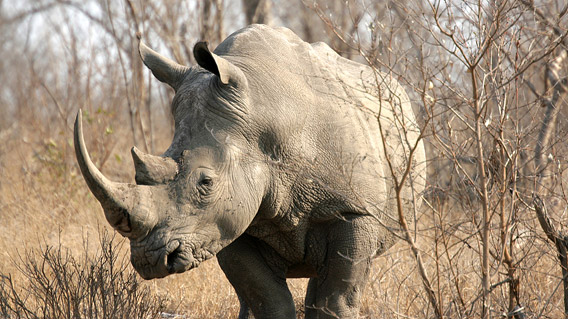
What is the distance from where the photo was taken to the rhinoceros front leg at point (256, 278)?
168 inches

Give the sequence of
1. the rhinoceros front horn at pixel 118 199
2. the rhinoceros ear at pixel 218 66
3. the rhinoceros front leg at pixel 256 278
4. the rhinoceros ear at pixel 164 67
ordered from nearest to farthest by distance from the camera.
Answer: the rhinoceros front horn at pixel 118 199, the rhinoceros ear at pixel 218 66, the rhinoceros ear at pixel 164 67, the rhinoceros front leg at pixel 256 278

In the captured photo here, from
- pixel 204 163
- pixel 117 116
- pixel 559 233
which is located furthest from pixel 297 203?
pixel 117 116

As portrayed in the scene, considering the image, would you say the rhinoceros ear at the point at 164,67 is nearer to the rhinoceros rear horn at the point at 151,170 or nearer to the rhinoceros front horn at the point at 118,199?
the rhinoceros rear horn at the point at 151,170

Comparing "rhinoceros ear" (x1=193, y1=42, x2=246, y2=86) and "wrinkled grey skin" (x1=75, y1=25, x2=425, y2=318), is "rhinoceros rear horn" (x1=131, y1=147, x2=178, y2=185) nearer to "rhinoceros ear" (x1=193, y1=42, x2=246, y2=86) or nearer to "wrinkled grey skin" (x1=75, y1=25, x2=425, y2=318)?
"wrinkled grey skin" (x1=75, y1=25, x2=425, y2=318)

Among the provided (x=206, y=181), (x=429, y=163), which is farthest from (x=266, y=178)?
(x=429, y=163)

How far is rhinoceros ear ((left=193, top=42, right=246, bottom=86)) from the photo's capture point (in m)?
3.49

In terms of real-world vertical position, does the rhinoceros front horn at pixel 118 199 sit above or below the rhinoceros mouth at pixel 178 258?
above

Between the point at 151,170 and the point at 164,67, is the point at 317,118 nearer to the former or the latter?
the point at 164,67

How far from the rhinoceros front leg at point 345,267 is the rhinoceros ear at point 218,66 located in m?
0.95

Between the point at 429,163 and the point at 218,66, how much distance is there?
212 centimetres

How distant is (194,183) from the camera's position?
346 cm

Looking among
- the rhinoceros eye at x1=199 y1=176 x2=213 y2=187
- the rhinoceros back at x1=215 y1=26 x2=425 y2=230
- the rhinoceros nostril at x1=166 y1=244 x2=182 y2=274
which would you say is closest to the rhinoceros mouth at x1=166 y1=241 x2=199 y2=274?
the rhinoceros nostril at x1=166 y1=244 x2=182 y2=274

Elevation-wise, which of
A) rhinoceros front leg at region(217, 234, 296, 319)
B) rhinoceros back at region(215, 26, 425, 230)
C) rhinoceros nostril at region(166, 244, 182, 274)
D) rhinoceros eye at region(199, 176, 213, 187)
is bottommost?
rhinoceros nostril at region(166, 244, 182, 274)

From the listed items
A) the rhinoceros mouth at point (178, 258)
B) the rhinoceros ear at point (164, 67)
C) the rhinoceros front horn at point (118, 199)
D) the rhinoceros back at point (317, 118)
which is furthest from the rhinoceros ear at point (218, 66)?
the rhinoceros mouth at point (178, 258)
